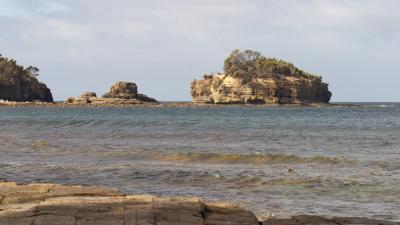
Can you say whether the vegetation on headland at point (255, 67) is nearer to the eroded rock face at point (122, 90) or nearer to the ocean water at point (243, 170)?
the eroded rock face at point (122, 90)

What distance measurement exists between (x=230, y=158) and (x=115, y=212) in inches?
861

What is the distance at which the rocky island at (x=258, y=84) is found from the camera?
181m

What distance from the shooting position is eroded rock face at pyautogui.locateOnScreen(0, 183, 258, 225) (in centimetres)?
1045

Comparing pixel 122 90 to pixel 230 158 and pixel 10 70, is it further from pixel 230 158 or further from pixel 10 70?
pixel 230 158

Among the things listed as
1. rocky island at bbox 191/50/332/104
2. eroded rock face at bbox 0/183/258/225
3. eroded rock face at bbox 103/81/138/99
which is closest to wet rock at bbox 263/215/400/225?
eroded rock face at bbox 0/183/258/225

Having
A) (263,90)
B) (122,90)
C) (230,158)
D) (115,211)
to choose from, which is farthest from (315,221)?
(122,90)

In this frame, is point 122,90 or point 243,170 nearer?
point 243,170

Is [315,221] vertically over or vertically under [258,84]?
under

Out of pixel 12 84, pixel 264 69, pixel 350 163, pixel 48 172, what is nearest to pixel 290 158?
pixel 350 163

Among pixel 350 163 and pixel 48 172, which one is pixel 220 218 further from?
pixel 350 163

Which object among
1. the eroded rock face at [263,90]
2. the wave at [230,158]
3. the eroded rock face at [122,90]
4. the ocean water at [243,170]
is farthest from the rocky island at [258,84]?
the wave at [230,158]

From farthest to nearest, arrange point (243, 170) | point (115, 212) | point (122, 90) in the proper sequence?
point (122, 90), point (243, 170), point (115, 212)

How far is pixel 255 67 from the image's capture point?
616ft

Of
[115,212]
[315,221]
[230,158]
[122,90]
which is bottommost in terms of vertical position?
[230,158]
